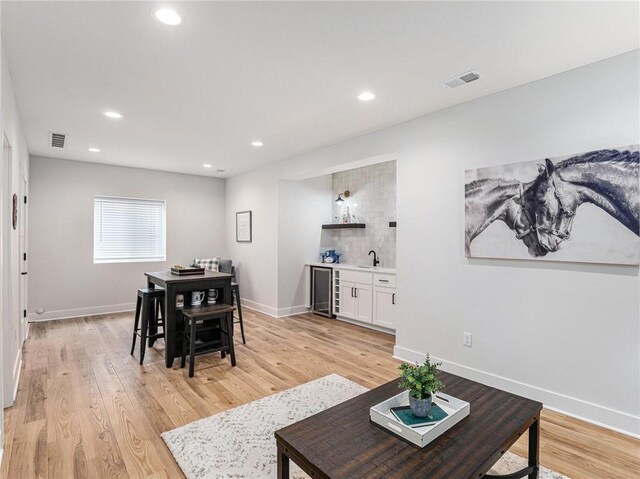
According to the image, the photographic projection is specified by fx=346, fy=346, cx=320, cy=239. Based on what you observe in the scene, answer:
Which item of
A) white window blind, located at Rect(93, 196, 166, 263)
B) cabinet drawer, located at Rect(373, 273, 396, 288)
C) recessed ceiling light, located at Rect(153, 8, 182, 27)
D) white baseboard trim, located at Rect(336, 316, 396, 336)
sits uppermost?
recessed ceiling light, located at Rect(153, 8, 182, 27)

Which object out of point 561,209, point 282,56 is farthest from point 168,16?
point 561,209

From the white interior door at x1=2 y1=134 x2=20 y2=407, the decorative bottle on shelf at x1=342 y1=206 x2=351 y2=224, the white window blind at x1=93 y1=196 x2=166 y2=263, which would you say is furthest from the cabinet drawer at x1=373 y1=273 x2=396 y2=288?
the white window blind at x1=93 y1=196 x2=166 y2=263

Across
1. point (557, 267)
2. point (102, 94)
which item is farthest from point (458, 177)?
point (102, 94)

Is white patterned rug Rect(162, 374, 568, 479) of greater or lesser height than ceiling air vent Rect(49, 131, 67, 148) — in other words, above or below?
below

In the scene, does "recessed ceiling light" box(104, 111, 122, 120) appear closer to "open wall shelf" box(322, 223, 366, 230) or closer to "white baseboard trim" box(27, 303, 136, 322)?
"open wall shelf" box(322, 223, 366, 230)

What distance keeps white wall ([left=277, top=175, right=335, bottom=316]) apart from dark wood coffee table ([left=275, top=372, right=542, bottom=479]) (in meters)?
3.99

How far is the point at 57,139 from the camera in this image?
4.34 metres

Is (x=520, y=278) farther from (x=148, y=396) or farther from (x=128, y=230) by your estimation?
(x=128, y=230)

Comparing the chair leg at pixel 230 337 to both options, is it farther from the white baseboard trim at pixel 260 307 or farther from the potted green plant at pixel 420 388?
the potted green plant at pixel 420 388

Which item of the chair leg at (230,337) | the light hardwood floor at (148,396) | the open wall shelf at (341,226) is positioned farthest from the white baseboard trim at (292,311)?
the chair leg at (230,337)

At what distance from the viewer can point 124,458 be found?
6.82 ft

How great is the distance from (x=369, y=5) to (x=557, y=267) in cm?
225

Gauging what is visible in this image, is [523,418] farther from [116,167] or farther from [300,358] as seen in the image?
[116,167]

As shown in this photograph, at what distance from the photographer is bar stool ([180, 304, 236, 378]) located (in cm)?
327
